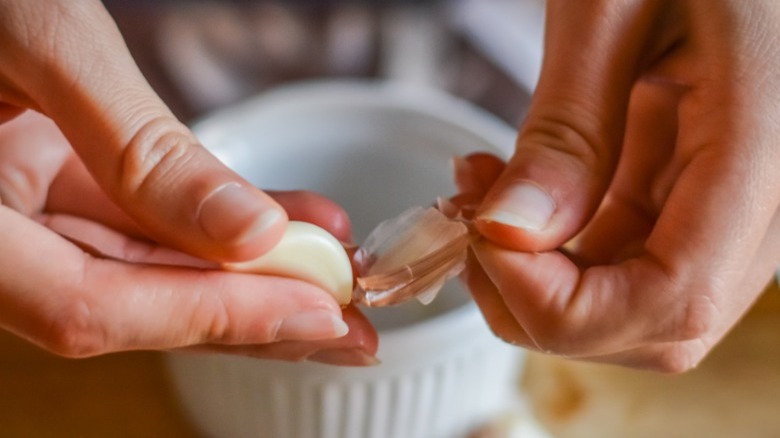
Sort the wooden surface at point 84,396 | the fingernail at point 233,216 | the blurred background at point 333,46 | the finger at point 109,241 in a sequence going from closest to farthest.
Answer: the fingernail at point 233,216 → the finger at point 109,241 → the wooden surface at point 84,396 → the blurred background at point 333,46

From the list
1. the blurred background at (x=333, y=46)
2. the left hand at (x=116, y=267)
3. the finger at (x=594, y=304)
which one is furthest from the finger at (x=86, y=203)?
the blurred background at (x=333, y=46)

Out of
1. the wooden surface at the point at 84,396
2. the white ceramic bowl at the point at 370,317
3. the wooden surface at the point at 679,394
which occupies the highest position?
the white ceramic bowl at the point at 370,317

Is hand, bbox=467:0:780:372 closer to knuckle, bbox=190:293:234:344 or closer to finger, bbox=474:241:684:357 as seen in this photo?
finger, bbox=474:241:684:357

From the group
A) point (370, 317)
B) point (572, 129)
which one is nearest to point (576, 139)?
point (572, 129)

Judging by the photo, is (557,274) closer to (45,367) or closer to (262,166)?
(262,166)

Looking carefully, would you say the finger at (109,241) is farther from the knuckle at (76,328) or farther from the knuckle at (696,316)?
the knuckle at (696,316)

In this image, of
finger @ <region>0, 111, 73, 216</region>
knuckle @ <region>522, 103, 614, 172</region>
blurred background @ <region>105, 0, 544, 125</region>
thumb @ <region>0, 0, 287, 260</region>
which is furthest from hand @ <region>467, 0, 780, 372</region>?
blurred background @ <region>105, 0, 544, 125</region>
